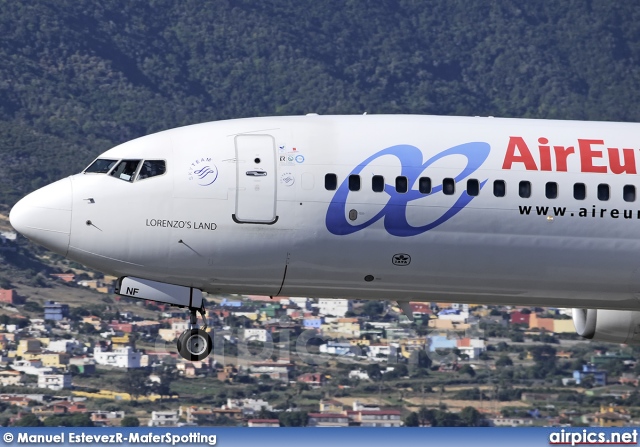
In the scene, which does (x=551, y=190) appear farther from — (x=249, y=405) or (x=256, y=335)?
(x=256, y=335)

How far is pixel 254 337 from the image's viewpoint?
3861 inches

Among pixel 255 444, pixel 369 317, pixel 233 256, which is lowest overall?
pixel 255 444

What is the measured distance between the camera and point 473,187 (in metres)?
33.0

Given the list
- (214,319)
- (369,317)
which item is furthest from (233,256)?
(369,317)

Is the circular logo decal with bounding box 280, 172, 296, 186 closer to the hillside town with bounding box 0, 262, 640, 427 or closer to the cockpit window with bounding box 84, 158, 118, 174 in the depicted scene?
→ the cockpit window with bounding box 84, 158, 118, 174

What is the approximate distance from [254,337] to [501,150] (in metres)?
65.7

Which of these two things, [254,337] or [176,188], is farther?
[254,337]

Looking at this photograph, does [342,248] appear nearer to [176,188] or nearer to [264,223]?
[264,223]

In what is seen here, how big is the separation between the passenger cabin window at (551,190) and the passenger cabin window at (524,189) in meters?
0.38

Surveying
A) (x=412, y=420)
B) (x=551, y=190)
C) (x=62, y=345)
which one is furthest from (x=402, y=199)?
(x=62, y=345)

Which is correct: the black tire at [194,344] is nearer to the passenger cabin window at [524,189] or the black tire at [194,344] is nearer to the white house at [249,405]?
the passenger cabin window at [524,189]

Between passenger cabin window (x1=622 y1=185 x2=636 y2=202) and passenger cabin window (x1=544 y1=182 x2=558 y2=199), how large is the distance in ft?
5.26

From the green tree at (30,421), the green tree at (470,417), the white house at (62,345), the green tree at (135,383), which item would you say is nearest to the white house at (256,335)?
the green tree at (135,383)

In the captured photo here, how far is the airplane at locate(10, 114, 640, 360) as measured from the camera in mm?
32344
